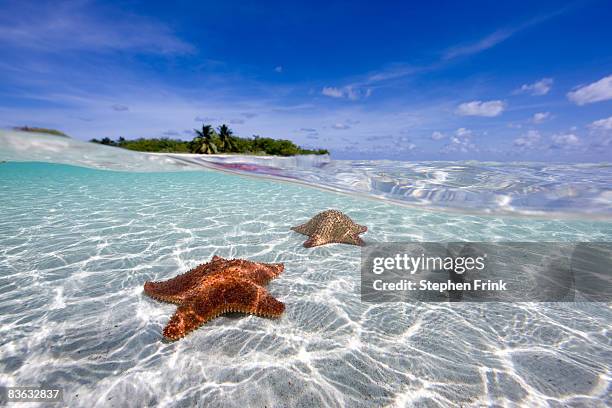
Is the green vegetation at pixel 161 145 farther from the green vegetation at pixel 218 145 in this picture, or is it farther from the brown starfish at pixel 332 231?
the brown starfish at pixel 332 231

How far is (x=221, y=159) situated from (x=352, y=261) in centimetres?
899

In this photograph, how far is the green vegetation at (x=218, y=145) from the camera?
4022cm

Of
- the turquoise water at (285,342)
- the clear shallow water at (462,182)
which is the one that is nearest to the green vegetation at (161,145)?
the clear shallow water at (462,182)

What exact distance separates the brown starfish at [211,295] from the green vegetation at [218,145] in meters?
33.2

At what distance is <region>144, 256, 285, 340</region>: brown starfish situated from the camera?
161 inches

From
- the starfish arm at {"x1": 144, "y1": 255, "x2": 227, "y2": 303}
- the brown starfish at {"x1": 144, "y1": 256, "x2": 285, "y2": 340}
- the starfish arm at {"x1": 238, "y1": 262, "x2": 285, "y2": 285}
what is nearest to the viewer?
the brown starfish at {"x1": 144, "y1": 256, "x2": 285, "y2": 340}

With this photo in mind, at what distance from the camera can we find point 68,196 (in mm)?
15883

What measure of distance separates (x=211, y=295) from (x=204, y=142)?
4129 centimetres

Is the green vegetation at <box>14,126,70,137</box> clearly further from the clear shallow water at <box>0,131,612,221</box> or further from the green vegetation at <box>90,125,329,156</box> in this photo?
the green vegetation at <box>90,125,329,156</box>

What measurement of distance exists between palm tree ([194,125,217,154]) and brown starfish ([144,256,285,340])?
128 feet

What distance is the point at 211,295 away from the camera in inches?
168

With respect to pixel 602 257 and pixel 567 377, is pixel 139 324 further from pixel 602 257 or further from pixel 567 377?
pixel 602 257

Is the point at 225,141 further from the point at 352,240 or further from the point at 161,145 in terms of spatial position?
the point at 352,240

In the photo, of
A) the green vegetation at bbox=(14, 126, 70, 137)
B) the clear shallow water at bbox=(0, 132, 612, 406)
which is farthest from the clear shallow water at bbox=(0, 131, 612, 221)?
the clear shallow water at bbox=(0, 132, 612, 406)
